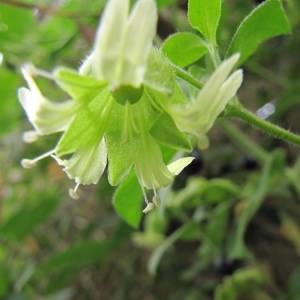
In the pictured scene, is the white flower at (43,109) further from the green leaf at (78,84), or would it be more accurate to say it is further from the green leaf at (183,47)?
the green leaf at (183,47)

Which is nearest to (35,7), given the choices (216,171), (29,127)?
(29,127)

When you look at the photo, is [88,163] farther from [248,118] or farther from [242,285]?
[242,285]

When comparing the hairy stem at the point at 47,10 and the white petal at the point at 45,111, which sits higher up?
the white petal at the point at 45,111

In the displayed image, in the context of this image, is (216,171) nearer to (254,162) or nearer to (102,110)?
(254,162)

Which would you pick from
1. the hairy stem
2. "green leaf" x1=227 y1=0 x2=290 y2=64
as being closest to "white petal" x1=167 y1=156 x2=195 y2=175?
"green leaf" x1=227 y1=0 x2=290 y2=64

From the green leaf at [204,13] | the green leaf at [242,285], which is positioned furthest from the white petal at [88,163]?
the green leaf at [242,285]

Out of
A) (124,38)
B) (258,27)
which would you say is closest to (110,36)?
(124,38)
